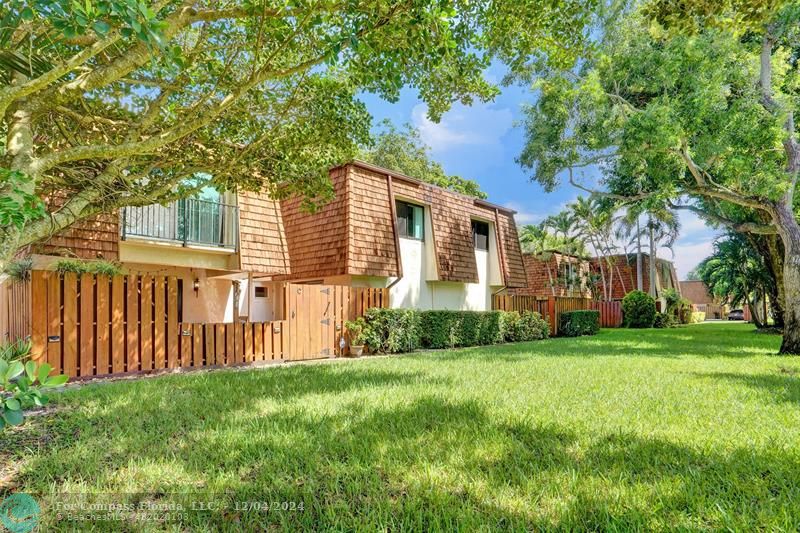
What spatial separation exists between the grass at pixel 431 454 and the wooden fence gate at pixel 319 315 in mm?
4888

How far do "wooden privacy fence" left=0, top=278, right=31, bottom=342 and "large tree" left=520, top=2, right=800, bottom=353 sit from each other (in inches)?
497

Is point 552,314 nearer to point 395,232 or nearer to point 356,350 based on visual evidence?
point 395,232

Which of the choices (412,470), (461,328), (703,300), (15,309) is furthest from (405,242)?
(703,300)

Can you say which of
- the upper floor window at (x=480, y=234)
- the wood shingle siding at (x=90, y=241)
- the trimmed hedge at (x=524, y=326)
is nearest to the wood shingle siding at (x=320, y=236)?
the wood shingle siding at (x=90, y=241)

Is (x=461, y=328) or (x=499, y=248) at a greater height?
(x=499, y=248)

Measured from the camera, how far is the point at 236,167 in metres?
7.78

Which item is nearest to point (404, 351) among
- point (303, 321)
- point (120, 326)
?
point (303, 321)

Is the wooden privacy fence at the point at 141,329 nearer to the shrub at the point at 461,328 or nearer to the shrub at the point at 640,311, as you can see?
the shrub at the point at 461,328

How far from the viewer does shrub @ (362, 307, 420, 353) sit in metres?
12.4

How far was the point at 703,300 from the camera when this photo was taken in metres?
59.4

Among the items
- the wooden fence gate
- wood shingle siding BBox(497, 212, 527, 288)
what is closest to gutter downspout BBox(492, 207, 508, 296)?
wood shingle siding BBox(497, 212, 527, 288)

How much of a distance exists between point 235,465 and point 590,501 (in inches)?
96.8

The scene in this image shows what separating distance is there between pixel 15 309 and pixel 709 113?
52.9 feet

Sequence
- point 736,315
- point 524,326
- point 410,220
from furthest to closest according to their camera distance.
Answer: point 736,315
point 524,326
point 410,220
